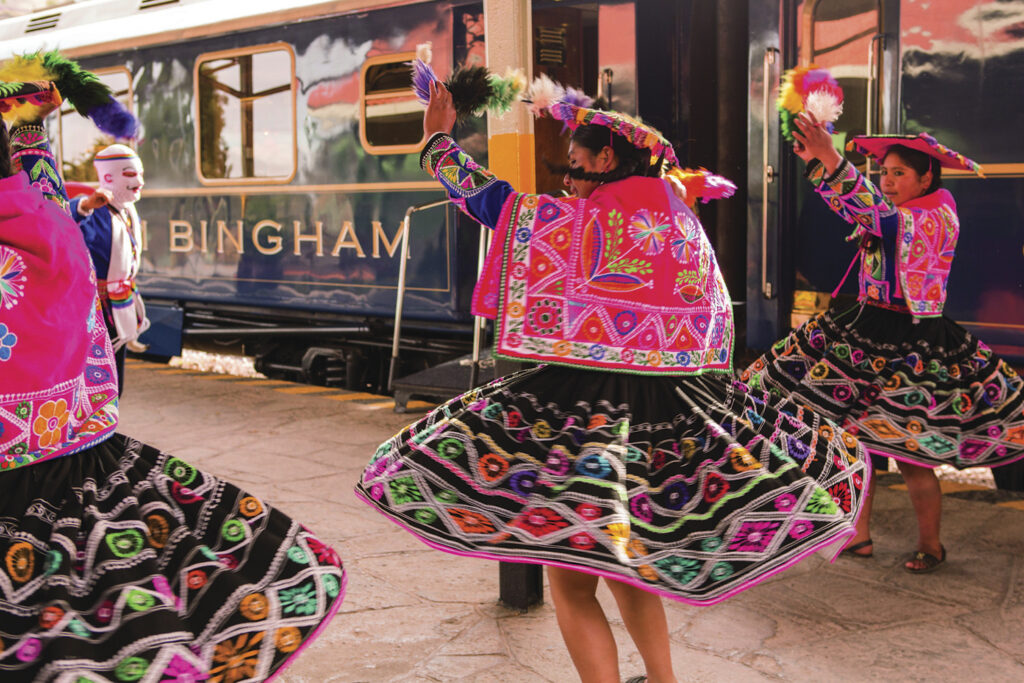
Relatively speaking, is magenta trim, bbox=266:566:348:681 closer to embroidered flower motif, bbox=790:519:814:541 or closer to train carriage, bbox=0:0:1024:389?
embroidered flower motif, bbox=790:519:814:541

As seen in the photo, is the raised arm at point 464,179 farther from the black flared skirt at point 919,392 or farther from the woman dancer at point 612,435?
the black flared skirt at point 919,392

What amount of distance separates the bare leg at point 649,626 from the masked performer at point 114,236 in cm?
313

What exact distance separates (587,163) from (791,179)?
3369mm

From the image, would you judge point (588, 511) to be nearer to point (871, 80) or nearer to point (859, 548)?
point (859, 548)

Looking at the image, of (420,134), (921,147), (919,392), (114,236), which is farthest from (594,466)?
(420,134)

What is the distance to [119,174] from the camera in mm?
5121

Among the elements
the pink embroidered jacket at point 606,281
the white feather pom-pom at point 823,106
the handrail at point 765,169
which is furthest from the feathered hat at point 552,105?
the handrail at point 765,169

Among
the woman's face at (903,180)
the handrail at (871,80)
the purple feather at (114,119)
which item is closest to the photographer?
the purple feather at (114,119)

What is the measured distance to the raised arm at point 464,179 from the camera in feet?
9.37

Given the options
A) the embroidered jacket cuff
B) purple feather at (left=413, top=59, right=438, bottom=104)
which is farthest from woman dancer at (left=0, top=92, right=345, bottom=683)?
purple feather at (left=413, top=59, right=438, bottom=104)

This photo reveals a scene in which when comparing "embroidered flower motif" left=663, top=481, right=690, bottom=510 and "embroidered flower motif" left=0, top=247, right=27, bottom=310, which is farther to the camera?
"embroidered flower motif" left=663, top=481, right=690, bottom=510

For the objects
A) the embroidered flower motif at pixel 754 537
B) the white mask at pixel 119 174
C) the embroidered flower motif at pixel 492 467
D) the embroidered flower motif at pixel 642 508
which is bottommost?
the embroidered flower motif at pixel 754 537

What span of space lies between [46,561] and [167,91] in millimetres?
7442

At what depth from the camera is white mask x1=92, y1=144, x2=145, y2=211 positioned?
16.8 feet
